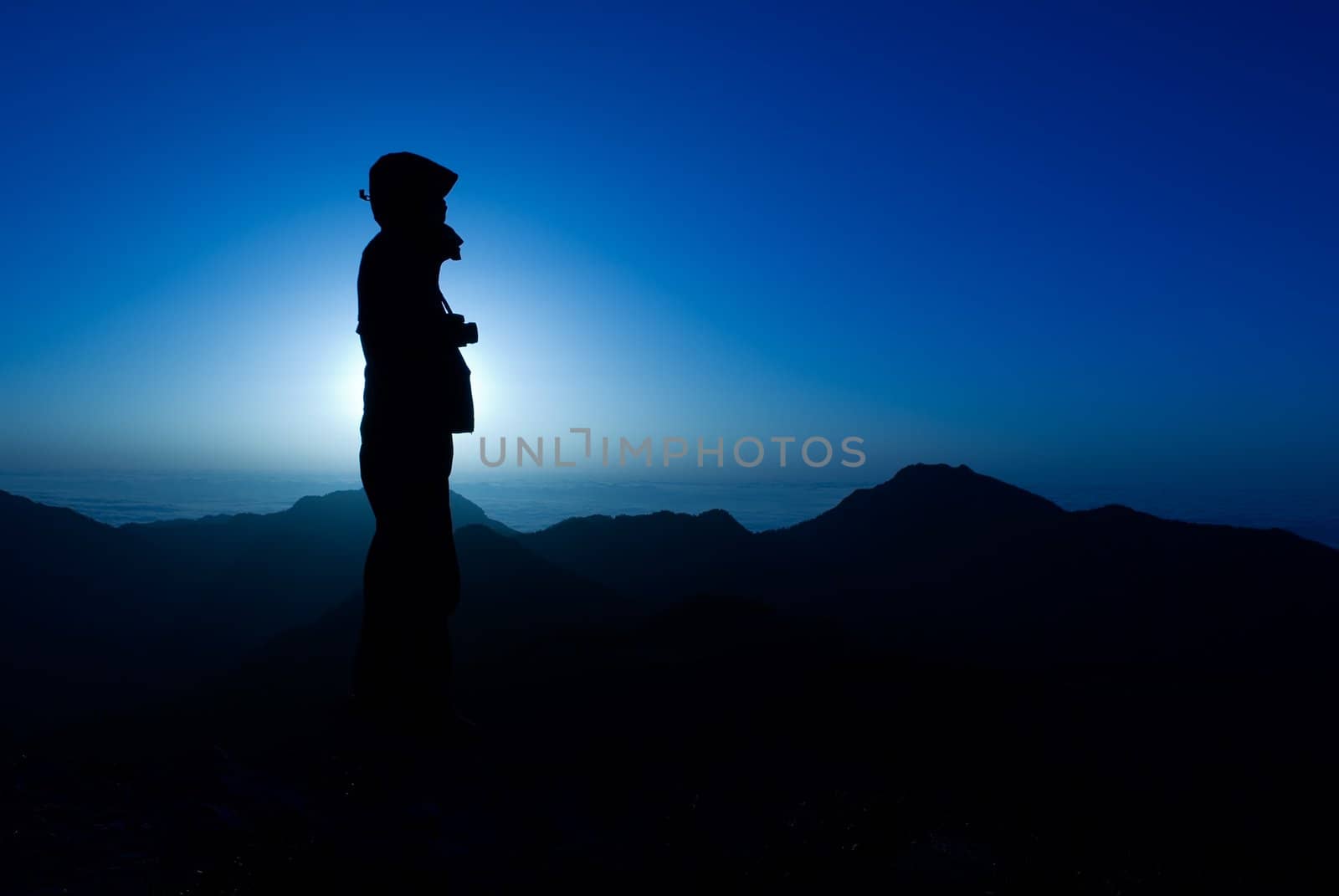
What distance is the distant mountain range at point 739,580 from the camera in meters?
62.0

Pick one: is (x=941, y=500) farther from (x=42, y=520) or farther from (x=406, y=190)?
(x=42, y=520)

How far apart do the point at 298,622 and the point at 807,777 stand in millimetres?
90421

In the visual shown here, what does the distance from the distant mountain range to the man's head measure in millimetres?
38891

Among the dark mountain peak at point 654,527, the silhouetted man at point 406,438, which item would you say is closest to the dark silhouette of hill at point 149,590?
the dark mountain peak at point 654,527

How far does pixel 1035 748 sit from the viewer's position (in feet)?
49.6

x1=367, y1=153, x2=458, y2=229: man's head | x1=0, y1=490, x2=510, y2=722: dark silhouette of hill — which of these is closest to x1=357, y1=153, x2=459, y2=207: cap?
x1=367, y1=153, x2=458, y2=229: man's head

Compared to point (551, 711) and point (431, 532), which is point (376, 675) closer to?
point (431, 532)

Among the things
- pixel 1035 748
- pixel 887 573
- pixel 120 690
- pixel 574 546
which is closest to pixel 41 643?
pixel 120 690

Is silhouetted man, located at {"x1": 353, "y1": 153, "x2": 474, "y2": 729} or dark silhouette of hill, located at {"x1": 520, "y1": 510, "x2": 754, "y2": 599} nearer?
silhouetted man, located at {"x1": 353, "y1": 153, "x2": 474, "y2": 729}

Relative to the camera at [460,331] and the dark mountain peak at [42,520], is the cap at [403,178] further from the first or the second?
the dark mountain peak at [42,520]

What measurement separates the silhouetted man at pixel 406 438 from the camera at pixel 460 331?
0.01 metres

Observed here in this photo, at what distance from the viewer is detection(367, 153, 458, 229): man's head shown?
8.95 metres

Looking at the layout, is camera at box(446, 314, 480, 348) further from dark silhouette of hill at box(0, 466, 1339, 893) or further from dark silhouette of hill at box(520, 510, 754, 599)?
dark silhouette of hill at box(520, 510, 754, 599)

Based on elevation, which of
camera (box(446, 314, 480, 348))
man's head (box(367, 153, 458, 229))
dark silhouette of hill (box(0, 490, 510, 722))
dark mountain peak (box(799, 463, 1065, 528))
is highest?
man's head (box(367, 153, 458, 229))
